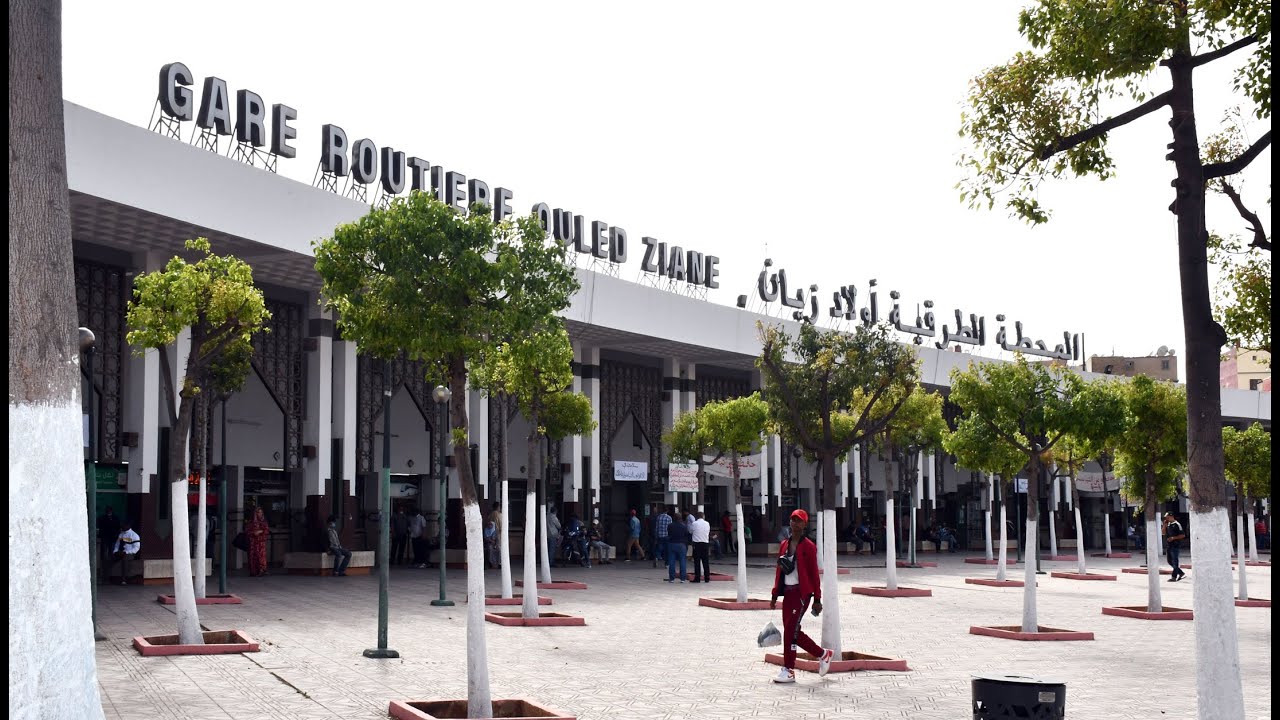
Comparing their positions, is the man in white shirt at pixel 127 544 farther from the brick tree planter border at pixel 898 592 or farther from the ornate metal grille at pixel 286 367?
the brick tree planter border at pixel 898 592

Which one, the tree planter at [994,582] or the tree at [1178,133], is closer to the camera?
the tree at [1178,133]

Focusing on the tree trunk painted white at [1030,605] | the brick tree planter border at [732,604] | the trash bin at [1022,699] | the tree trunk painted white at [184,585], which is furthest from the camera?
the brick tree planter border at [732,604]

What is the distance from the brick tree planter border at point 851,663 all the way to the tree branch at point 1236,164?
6756 millimetres

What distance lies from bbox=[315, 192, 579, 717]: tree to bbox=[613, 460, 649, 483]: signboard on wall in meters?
23.9

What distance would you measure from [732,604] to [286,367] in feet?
37.6

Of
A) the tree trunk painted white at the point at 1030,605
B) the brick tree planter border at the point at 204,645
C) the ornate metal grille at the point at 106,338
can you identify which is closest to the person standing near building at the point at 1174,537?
the tree trunk painted white at the point at 1030,605

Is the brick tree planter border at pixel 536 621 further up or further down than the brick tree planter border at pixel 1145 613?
further up

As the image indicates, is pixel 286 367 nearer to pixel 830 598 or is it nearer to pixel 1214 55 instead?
pixel 830 598

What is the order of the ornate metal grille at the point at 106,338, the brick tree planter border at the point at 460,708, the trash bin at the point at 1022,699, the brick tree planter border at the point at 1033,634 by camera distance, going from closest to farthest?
the trash bin at the point at 1022,699, the brick tree planter border at the point at 460,708, the brick tree planter border at the point at 1033,634, the ornate metal grille at the point at 106,338

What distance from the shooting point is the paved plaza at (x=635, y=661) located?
10.6m

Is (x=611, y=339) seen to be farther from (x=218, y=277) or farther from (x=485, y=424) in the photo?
(x=218, y=277)

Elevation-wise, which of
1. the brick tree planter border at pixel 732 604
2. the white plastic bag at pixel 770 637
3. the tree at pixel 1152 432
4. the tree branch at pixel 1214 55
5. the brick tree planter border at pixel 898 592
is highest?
the tree branch at pixel 1214 55

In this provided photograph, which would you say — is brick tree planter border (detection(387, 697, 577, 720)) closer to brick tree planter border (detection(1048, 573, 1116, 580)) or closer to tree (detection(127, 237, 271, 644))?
tree (detection(127, 237, 271, 644))

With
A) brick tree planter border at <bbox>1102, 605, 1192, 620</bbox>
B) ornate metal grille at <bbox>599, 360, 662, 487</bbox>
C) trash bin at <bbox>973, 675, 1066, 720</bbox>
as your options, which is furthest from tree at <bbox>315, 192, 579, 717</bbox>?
ornate metal grille at <bbox>599, 360, 662, 487</bbox>
